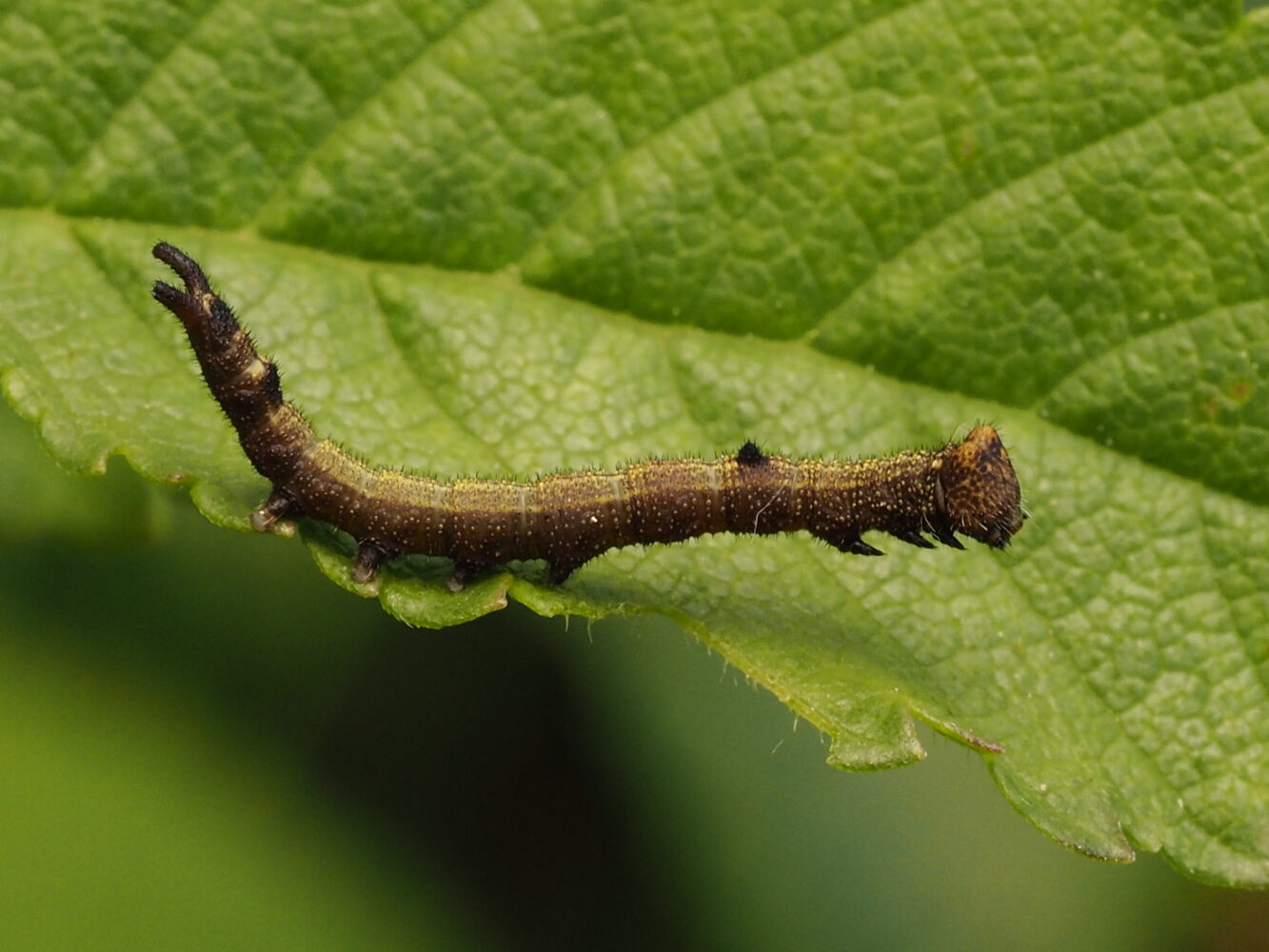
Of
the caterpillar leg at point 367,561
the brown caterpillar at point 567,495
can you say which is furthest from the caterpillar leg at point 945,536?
the caterpillar leg at point 367,561

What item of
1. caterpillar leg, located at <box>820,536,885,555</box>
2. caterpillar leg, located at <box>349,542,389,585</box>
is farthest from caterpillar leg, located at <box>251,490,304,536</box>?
caterpillar leg, located at <box>820,536,885,555</box>

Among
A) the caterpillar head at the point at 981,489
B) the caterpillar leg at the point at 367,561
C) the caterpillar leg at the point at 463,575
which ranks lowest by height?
the caterpillar head at the point at 981,489

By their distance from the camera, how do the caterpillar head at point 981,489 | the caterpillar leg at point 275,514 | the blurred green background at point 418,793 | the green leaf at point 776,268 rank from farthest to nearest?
the blurred green background at point 418,793 → the green leaf at point 776,268 → the caterpillar head at point 981,489 → the caterpillar leg at point 275,514

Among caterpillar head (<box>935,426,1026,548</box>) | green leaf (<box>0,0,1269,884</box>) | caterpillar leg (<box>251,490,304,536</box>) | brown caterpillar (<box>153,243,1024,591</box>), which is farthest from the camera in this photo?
green leaf (<box>0,0,1269,884</box>)

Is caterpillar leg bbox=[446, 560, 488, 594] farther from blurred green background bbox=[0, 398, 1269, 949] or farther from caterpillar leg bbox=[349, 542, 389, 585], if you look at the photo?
blurred green background bbox=[0, 398, 1269, 949]

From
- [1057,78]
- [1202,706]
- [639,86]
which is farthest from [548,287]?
[1202,706]

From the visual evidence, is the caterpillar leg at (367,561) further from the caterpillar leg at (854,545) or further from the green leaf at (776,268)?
the caterpillar leg at (854,545)

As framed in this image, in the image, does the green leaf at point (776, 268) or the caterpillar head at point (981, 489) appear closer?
the caterpillar head at point (981, 489)

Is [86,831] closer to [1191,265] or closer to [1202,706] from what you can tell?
[1202,706]
